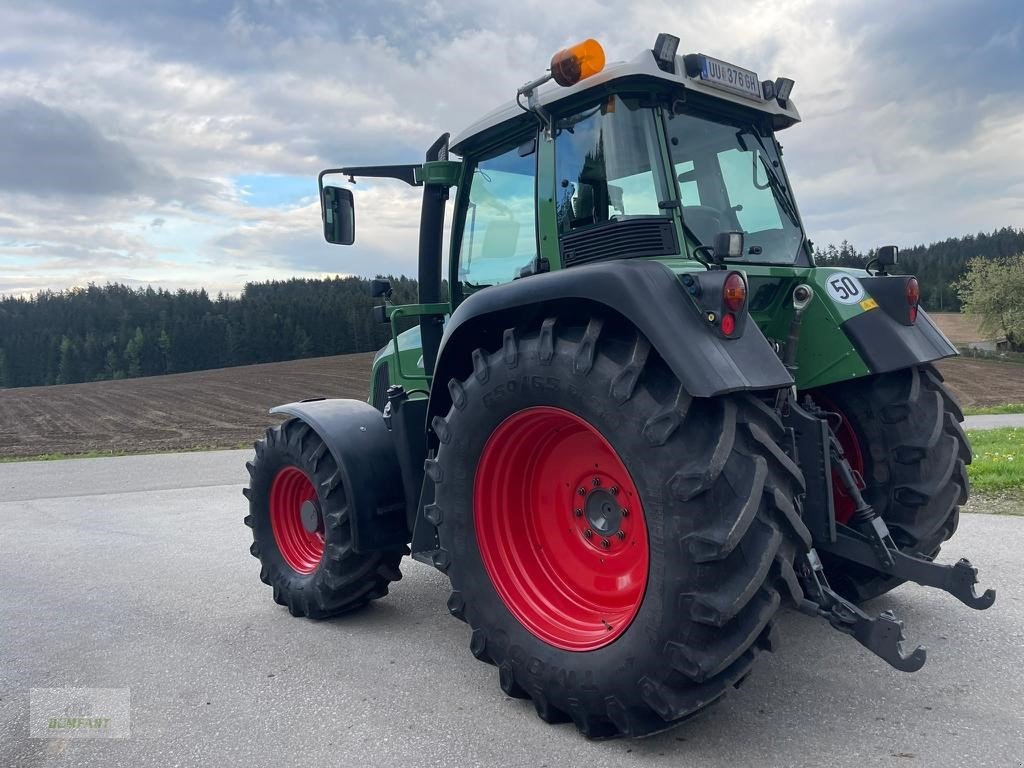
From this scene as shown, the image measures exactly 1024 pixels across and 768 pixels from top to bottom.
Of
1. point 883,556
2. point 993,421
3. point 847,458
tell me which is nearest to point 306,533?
point 847,458

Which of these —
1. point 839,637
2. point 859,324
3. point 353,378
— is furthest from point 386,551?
point 353,378

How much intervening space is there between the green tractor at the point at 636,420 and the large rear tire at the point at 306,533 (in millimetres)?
18

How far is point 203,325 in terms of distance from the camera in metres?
67.3

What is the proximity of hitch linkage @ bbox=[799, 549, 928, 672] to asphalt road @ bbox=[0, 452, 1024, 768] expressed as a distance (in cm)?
32

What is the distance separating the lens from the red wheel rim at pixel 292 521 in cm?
437

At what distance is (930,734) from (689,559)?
1.05 meters

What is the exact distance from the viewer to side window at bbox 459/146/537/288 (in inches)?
139

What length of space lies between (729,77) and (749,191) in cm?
51

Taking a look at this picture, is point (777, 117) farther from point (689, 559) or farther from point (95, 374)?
point (95, 374)

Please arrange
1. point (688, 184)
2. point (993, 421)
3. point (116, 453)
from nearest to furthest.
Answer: point (688, 184) < point (116, 453) < point (993, 421)

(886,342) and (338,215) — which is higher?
(338,215)

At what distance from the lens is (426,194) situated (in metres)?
4.13

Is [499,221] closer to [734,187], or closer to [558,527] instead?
[734,187]

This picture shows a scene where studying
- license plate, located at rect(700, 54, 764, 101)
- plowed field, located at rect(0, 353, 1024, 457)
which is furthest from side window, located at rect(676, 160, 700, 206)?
plowed field, located at rect(0, 353, 1024, 457)
